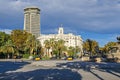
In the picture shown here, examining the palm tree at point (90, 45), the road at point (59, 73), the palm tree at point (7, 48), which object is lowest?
the road at point (59, 73)

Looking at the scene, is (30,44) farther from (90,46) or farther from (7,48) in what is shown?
(90,46)

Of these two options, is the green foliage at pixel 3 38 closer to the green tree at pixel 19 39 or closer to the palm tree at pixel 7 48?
the palm tree at pixel 7 48

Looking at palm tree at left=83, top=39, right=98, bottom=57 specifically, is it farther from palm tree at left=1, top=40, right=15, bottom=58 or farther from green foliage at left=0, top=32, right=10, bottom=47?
palm tree at left=1, top=40, right=15, bottom=58

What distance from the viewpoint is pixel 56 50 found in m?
132

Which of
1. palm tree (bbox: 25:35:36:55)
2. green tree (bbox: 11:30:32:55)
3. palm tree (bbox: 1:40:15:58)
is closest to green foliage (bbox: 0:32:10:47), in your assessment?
palm tree (bbox: 1:40:15:58)

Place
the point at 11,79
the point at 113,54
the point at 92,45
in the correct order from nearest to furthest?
the point at 11,79 → the point at 113,54 → the point at 92,45

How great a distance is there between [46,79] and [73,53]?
137606 mm

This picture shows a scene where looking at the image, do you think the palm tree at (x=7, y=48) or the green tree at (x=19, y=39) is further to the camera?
the green tree at (x=19, y=39)

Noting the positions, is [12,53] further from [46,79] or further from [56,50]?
[46,79]

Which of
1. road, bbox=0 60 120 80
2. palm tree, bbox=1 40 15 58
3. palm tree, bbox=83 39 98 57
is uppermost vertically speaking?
palm tree, bbox=83 39 98 57

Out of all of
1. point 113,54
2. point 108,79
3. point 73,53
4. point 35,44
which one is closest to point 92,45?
point 73,53

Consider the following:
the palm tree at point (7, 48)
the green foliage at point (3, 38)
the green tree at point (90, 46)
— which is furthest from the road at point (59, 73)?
the green tree at point (90, 46)

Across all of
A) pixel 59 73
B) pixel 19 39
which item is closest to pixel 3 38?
pixel 19 39

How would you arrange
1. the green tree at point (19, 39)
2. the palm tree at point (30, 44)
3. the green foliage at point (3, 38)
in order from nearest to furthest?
the green foliage at point (3, 38) < the palm tree at point (30, 44) < the green tree at point (19, 39)
